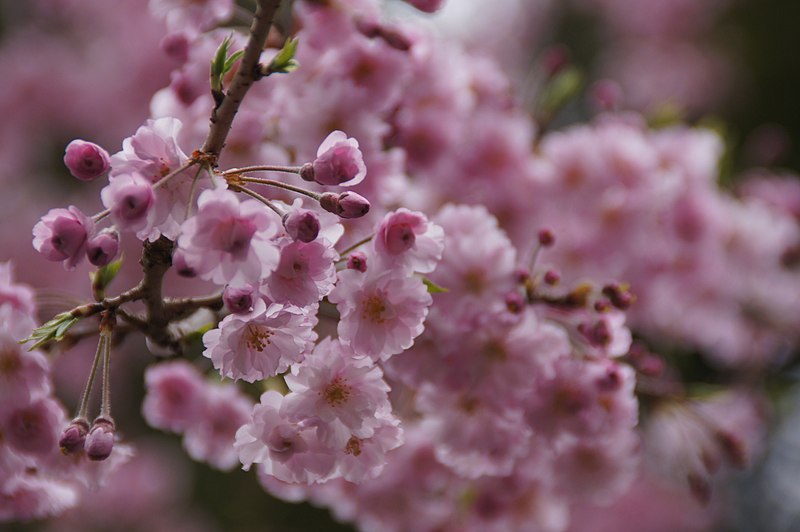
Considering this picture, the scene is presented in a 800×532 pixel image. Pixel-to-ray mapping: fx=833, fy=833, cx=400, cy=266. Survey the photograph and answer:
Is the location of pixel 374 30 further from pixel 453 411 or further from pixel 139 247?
pixel 139 247

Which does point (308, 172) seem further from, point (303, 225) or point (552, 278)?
point (552, 278)

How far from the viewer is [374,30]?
4.20 feet

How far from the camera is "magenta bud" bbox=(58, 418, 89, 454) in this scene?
2.85 ft

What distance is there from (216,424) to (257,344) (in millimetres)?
510

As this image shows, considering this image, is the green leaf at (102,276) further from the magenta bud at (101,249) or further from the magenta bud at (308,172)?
the magenta bud at (308,172)

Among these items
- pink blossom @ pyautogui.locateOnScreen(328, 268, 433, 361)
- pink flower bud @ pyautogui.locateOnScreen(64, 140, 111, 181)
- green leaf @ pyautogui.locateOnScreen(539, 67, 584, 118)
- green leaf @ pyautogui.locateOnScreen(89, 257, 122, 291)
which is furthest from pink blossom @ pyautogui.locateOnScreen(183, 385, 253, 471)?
green leaf @ pyautogui.locateOnScreen(539, 67, 584, 118)

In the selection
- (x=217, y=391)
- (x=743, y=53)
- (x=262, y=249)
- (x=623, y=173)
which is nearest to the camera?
(x=262, y=249)

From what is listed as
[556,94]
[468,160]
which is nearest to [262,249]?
[468,160]

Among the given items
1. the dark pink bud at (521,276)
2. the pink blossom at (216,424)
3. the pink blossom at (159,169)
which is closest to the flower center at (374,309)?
the pink blossom at (159,169)

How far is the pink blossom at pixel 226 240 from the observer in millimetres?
747

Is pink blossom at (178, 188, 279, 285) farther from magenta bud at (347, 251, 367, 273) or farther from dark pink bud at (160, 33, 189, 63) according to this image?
dark pink bud at (160, 33, 189, 63)

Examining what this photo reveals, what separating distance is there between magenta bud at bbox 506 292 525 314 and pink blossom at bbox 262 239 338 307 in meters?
0.38

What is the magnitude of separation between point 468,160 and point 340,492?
652 mm

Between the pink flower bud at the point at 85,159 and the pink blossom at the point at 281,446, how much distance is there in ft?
0.99
